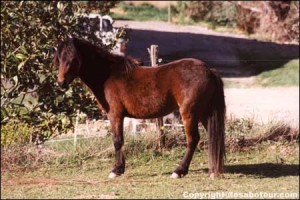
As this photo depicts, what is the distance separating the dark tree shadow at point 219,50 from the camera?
21219 millimetres

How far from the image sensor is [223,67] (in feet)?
70.8

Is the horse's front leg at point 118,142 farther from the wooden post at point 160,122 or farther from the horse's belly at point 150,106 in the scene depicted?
the wooden post at point 160,122

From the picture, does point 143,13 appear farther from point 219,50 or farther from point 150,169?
point 150,169

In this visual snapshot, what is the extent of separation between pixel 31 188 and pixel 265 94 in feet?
35.7

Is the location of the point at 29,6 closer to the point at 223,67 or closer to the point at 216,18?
the point at 223,67

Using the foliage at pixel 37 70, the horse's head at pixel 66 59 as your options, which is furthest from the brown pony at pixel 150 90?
the foliage at pixel 37 70

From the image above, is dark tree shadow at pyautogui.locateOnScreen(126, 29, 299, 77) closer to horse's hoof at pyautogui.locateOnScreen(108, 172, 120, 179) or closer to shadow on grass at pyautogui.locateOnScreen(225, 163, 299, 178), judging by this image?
shadow on grass at pyautogui.locateOnScreen(225, 163, 299, 178)

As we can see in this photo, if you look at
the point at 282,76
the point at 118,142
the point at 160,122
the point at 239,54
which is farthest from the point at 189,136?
the point at 239,54

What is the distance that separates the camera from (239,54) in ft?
78.3

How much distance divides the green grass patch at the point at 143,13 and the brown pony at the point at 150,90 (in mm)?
31719

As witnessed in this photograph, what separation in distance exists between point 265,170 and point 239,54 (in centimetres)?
1661

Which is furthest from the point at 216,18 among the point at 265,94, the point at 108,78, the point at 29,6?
the point at 108,78

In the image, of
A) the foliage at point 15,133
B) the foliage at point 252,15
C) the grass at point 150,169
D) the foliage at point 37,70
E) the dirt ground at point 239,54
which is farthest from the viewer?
the foliage at point 252,15

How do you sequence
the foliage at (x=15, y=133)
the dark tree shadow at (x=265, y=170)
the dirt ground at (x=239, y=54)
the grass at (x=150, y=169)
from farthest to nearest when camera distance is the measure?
the dirt ground at (x=239, y=54), the foliage at (x=15, y=133), the dark tree shadow at (x=265, y=170), the grass at (x=150, y=169)
